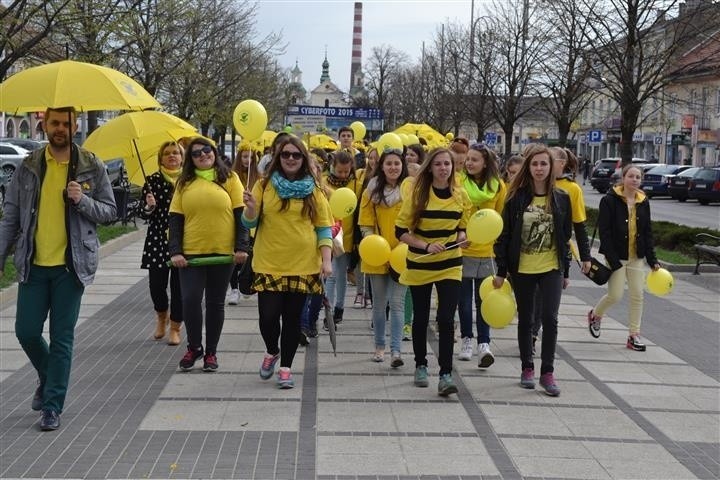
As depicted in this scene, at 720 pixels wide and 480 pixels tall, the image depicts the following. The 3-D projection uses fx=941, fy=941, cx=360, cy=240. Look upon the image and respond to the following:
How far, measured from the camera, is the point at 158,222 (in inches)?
332

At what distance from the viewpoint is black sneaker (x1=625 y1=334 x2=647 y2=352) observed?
872 cm

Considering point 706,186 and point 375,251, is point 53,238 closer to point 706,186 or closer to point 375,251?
point 375,251

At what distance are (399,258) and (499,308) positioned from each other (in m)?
0.91

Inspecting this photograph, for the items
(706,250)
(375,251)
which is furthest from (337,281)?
(706,250)

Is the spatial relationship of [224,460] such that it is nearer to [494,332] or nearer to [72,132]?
[72,132]

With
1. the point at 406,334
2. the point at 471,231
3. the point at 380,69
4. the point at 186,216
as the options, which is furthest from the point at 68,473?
the point at 380,69

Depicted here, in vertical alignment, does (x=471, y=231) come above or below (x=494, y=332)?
above

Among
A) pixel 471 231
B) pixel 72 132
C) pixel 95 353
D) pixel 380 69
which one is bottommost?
pixel 95 353

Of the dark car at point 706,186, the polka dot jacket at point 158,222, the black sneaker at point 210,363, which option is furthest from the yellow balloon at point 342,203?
the dark car at point 706,186

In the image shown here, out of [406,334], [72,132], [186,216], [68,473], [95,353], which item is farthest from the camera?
[406,334]

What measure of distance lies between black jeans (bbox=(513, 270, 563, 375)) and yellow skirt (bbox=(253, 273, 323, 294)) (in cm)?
156

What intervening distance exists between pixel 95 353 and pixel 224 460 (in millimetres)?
3172

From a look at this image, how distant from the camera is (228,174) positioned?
24.3ft

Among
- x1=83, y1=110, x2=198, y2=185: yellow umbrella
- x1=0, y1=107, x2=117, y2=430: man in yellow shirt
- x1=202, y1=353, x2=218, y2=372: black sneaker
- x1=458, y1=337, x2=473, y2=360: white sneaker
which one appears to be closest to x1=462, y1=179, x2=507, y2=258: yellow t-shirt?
x1=458, y1=337, x2=473, y2=360: white sneaker
